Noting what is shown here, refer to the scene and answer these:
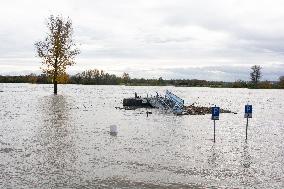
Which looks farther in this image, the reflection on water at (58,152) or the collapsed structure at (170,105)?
the collapsed structure at (170,105)

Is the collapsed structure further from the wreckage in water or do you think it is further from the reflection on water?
the reflection on water

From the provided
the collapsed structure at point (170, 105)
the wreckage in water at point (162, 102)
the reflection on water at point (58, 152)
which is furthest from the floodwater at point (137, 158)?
the wreckage in water at point (162, 102)

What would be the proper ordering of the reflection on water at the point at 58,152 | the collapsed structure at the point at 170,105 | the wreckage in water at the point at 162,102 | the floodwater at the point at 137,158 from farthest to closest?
the wreckage in water at the point at 162,102 → the collapsed structure at the point at 170,105 → the reflection on water at the point at 58,152 → the floodwater at the point at 137,158

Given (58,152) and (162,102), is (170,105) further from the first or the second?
(58,152)

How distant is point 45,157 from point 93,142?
14.4ft

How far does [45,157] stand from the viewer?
1725 centimetres

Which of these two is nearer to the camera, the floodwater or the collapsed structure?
the floodwater

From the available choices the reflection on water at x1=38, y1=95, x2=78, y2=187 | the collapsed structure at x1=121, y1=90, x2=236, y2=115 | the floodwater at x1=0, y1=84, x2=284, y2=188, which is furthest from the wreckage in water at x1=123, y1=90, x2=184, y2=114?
the reflection on water at x1=38, y1=95, x2=78, y2=187

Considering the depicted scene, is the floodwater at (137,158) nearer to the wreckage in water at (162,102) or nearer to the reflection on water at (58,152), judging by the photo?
the reflection on water at (58,152)

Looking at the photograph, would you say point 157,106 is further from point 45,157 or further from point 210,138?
point 45,157

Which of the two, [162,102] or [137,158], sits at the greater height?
[162,102]

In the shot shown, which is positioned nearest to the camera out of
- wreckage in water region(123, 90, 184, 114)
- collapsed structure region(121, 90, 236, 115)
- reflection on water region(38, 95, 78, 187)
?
reflection on water region(38, 95, 78, 187)

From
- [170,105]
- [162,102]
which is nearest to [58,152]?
[170,105]

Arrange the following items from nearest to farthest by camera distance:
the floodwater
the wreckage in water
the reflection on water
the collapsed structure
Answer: the floodwater, the reflection on water, the collapsed structure, the wreckage in water
